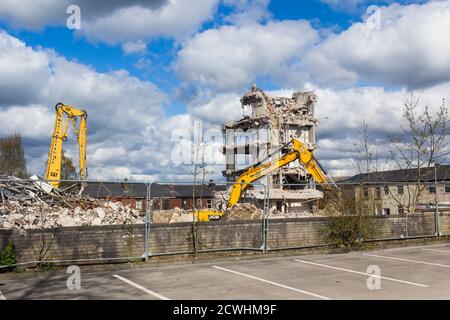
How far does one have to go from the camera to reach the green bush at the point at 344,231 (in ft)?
50.5

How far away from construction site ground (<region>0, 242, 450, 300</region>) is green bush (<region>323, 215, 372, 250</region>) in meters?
1.69

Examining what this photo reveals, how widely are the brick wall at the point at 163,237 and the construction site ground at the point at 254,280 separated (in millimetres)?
521

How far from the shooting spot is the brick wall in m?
11.1

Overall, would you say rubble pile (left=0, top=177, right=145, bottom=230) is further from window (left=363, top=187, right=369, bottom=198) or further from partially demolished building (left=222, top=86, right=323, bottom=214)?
partially demolished building (left=222, top=86, right=323, bottom=214)

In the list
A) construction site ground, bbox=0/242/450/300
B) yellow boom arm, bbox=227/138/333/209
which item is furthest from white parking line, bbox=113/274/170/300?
yellow boom arm, bbox=227/138/333/209

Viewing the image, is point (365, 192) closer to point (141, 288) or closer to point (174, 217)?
point (174, 217)

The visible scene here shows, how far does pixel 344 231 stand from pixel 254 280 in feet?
20.4

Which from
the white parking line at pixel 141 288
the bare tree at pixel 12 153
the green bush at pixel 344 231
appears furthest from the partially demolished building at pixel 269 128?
the white parking line at pixel 141 288

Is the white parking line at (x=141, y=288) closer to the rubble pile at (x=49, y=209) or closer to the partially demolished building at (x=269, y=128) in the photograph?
the rubble pile at (x=49, y=209)

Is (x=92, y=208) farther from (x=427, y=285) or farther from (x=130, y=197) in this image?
(x=427, y=285)

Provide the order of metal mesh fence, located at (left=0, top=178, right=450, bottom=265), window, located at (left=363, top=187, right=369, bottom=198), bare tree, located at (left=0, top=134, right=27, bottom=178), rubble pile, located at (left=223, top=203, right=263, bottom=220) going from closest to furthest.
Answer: metal mesh fence, located at (left=0, top=178, right=450, bottom=265)
window, located at (left=363, top=187, right=369, bottom=198)
rubble pile, located at (left=223, top=203, right=263, bottom=220)
bare tree, located at (left=0, top=134, right=27, bottom=178)

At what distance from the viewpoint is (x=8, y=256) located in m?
10.6

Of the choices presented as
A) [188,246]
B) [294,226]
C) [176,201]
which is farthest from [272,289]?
[176,201]
